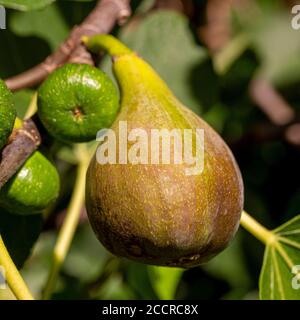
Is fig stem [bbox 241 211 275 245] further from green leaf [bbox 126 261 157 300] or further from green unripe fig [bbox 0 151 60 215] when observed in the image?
green leaf [bbox 126 261 157 300]

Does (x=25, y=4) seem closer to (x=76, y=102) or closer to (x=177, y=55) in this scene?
(x=76, y=102)

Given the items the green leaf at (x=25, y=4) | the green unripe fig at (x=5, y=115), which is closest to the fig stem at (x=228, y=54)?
the green leaf at (x=25, y=4)

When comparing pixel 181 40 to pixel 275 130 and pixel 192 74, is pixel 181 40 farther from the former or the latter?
pixel 275 130

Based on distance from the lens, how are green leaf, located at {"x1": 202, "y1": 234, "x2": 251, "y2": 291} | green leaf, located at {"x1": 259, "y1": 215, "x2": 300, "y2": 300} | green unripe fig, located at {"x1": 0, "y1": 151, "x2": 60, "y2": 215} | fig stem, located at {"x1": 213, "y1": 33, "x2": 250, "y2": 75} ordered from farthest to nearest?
fig stem, located at {"x1": 213, "y1": 33, "x2": 250, "y2": 75} < green leaf, located at {"x1": 202, "y1": 234, "x2": 251, "y2": 291} < green leaf, located at {"x1": 259, "y1": 215, "x2": 300, "y2": 300} < green unripe fig, located at {"x1": 0, "y1": 151, "x2": 60, "y2": 215}

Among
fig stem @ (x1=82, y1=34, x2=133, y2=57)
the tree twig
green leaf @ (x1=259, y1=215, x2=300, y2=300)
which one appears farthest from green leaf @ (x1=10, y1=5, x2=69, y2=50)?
green leaf @ (x1=259, y1=215, x2=300, y2=300)

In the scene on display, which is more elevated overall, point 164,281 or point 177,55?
point 177,55

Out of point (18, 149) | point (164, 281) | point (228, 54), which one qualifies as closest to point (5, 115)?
point (18, 149)

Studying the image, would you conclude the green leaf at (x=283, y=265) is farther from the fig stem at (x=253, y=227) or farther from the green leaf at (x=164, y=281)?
the green leaf at (x=164, y=281)
